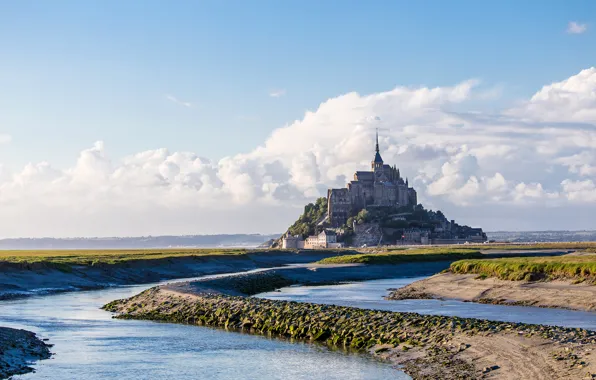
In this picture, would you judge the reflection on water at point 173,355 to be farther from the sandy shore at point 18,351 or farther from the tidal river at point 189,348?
the sandy shore at point 18,351

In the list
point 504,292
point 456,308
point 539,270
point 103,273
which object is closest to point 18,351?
point 456,308

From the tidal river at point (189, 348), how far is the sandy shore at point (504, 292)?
173 cm

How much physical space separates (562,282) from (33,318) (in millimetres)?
31457

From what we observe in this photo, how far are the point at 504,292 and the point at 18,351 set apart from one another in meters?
30.1

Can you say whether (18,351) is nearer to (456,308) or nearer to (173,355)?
(173,355)

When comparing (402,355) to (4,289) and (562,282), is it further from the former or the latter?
(4,289)

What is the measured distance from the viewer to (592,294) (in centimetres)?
4188

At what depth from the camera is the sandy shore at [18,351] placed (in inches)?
1048

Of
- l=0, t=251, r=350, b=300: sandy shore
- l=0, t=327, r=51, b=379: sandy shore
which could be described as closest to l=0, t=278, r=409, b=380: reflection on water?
l=0, t=327, r=51, b=379: sandy shore

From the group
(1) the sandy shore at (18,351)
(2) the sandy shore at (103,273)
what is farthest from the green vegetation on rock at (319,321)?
(2) the sandy shore at (103,273)

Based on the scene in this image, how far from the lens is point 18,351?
29.6m

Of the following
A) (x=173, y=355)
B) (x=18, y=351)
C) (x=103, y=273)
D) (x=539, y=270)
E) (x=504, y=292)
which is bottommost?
(x=173, y=355)

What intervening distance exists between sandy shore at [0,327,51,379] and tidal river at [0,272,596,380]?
0.60 meters

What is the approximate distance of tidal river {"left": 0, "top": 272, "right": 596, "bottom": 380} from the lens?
87.0 ft
